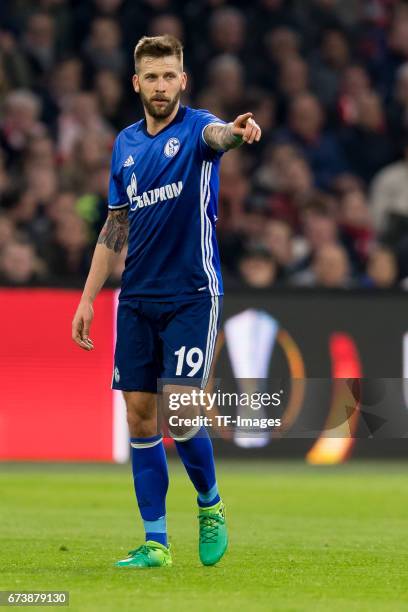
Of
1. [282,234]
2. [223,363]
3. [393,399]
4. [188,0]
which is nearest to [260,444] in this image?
[223,363]

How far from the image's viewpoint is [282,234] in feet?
51.1

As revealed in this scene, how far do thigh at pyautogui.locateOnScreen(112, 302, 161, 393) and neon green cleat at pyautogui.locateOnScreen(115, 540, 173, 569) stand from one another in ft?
2.21

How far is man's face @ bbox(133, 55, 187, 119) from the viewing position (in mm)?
6953

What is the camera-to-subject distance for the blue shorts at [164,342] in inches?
275

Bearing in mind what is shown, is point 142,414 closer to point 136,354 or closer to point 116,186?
point 136,354

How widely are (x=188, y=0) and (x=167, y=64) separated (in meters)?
11.4

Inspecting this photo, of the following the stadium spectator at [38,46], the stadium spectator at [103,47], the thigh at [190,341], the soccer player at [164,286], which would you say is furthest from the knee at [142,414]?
the stadium spectator at [103,47]

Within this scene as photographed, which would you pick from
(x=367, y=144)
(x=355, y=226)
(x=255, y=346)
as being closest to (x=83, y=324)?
(x=255, y=346)

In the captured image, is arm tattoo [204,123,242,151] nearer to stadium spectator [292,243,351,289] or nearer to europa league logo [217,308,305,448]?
europa league logo [217,308,305,448]

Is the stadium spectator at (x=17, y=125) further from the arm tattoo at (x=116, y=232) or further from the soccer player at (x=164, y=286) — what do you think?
the soccer player at (x=164, y=286)

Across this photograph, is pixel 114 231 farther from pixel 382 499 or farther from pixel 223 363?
pixel 223 363

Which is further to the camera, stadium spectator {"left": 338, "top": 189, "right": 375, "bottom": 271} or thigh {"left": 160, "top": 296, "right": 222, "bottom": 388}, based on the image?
stadium spectator {"left": 338, "top": 189, "right": 375, "bottom": 271}

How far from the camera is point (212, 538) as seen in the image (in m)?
7.08

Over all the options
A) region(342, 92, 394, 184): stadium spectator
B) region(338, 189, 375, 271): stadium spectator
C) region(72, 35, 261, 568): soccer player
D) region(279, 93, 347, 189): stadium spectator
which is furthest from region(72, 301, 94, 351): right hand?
region(342, 92, 394, 184): stadium spectator
